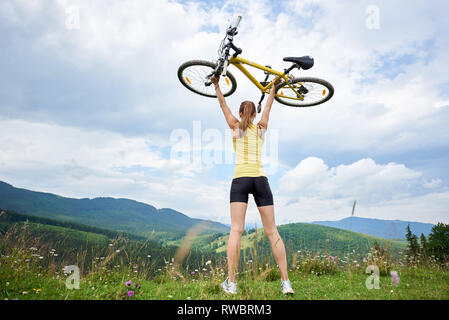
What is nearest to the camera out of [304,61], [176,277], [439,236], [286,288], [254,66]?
[286,288]

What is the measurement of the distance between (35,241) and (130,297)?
3.59 m

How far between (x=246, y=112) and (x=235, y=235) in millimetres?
1668

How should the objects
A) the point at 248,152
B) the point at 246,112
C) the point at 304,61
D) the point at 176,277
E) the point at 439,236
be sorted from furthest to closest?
the point at 439,236 → the point at 176,277 → the point at 304,61 → the point at 246,112 → the point at 248,152

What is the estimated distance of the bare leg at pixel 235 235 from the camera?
3145 millimetres

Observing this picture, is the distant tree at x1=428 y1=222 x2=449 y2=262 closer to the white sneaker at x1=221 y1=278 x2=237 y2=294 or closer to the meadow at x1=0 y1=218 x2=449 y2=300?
the meadow at x1=0 y1=218 x2=449 y2=300

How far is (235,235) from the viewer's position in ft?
10.4

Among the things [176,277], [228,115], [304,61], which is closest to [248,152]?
[228,115]

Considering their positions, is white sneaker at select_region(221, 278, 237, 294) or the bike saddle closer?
white sneaker at select_region(221, 278, 237, 294)

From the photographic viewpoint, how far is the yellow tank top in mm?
3324

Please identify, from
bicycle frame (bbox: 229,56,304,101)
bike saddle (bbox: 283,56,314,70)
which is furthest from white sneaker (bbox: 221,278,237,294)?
bike saddle (bbox: 283,56,314,70)

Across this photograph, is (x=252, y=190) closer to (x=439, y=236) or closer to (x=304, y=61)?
(x=304, y=61)

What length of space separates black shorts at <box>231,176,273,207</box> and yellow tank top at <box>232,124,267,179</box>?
0.23ft

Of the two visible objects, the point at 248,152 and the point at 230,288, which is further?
the point at 248,152
